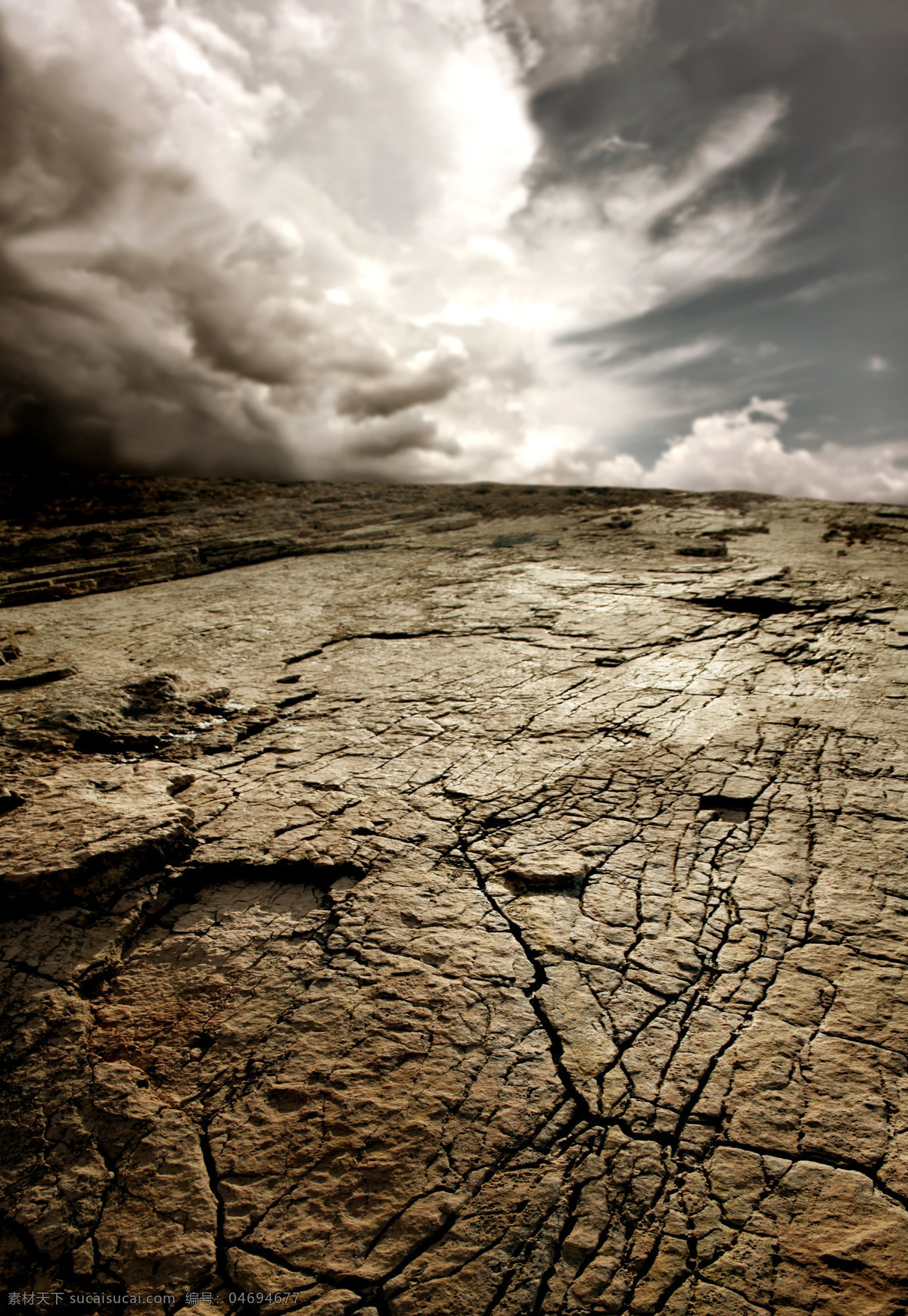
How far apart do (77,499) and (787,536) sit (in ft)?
21.6

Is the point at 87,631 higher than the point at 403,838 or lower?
higher

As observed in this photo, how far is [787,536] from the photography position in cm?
464

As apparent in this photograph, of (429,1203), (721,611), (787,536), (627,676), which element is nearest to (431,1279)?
(429,1203)

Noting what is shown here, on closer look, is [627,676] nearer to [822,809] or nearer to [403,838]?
[822,809]

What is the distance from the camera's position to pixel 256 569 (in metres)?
4.50

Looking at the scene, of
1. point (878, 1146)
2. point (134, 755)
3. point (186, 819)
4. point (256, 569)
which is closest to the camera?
point (878, 1146)

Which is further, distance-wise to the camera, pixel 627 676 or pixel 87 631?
pixel 87 631

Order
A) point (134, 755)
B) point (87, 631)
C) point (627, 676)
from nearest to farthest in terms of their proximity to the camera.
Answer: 1. point (134, 755)
2. point (627, 676)
3. point (87, 631)

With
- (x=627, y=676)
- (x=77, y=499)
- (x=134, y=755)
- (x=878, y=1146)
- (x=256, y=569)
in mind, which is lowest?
(x=878, y=1146)

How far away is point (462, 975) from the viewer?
60.9 inches

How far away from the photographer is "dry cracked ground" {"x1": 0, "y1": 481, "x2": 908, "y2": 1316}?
3.69ft

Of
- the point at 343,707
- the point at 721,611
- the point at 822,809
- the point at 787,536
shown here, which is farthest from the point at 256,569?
the point at 787,536

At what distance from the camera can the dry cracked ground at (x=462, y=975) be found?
1126 millimetres

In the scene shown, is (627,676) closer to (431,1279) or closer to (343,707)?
(343,707)
